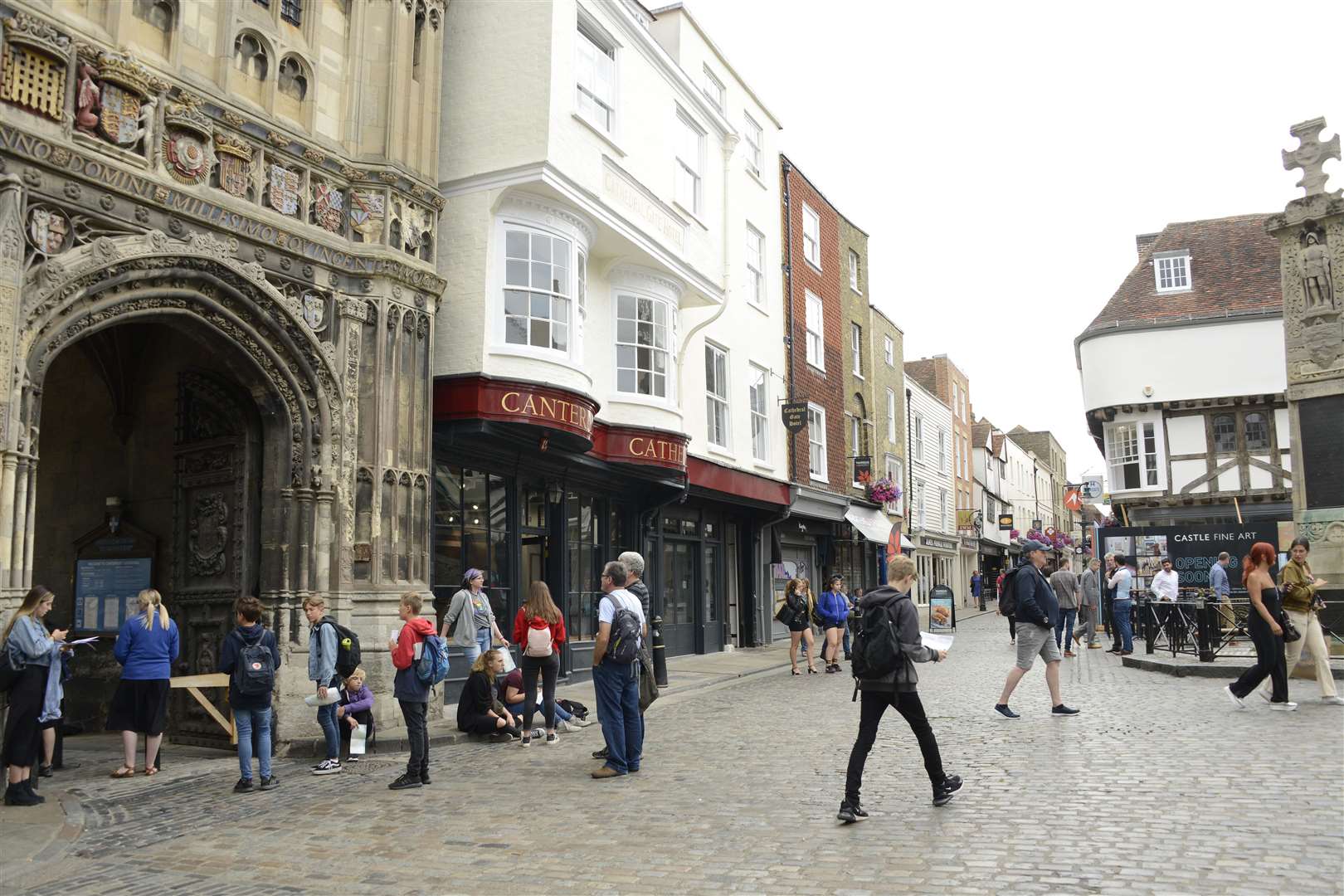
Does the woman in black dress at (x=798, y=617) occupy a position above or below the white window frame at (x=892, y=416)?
below

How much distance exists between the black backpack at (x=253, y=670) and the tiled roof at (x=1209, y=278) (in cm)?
Answer: 3154

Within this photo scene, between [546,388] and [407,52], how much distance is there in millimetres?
4448

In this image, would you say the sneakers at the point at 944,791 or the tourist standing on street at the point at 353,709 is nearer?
the sneakers at the point at 944,791

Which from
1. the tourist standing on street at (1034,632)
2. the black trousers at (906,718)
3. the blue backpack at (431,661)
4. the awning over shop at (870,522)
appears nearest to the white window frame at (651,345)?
the tourist standing on street at (1034,632)

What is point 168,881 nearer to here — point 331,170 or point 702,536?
point 331,170

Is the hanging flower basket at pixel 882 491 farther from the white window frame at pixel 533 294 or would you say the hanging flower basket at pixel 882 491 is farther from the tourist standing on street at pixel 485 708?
the tourist standing on street at pixel 485 708

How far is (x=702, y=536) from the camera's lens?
71.4ft

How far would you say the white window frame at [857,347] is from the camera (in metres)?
30.9

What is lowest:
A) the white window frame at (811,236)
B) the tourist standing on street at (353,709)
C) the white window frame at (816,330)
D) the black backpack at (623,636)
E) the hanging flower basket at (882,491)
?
the tourist standing on street at (353,709)

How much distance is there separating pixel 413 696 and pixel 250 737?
142 cm

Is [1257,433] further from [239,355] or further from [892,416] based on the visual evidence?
[239,355]

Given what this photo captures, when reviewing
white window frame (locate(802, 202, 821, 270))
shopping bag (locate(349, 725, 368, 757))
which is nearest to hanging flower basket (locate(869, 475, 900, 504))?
white window frame (locate(802, 202, 821, 270))

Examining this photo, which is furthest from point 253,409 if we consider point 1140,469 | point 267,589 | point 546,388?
point 1140,469

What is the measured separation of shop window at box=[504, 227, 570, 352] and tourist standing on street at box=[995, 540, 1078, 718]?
6848 mm
